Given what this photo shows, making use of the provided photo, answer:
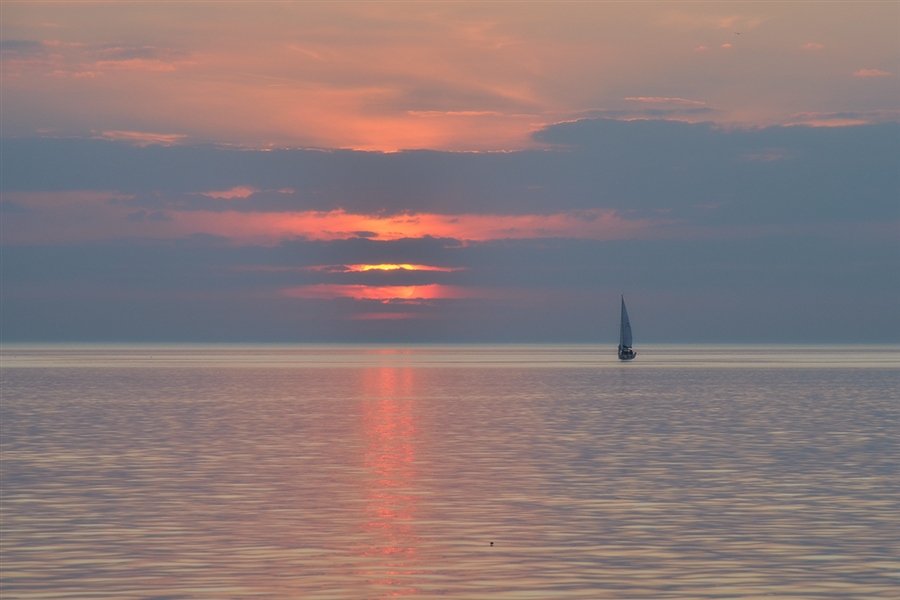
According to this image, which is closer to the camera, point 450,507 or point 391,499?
point 450,507

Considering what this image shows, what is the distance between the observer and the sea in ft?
80.8

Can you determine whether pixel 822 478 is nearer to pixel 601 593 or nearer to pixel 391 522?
pixel 391 522

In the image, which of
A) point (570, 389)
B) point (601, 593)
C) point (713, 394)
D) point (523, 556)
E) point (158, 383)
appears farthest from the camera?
point (158, 383)

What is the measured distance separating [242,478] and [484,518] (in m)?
12.3

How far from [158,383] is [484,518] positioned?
110m

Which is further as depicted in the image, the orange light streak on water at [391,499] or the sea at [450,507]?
the orange light streak on water at [391,499]

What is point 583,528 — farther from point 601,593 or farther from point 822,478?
point 822,478

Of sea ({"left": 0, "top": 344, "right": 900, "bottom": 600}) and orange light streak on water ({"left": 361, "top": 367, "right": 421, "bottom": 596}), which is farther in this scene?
orange light streak on water ({"left": 361, "top": 367, "right": 421, "bottom": 596})

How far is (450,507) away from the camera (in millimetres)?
35219

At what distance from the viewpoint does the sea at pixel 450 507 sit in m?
24.6

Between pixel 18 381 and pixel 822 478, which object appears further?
pixel 18 381

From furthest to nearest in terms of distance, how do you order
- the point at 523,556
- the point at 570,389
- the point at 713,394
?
the point at 570,389 < the point at 713,394 < the point at 523,556

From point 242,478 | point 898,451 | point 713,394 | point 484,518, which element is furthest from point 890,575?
point 713,394

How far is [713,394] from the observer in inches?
4254
